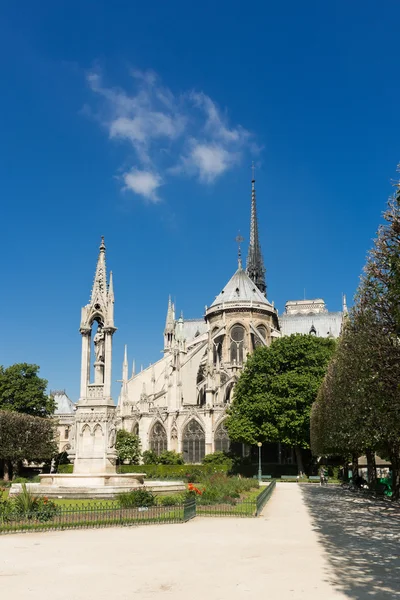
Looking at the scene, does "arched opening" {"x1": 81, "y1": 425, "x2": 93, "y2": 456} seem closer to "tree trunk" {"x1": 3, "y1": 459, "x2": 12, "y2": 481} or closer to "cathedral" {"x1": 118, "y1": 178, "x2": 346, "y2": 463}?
"tree trunk" {"x1": 3, "y1": 459, "x2": 12, "y2": 481}

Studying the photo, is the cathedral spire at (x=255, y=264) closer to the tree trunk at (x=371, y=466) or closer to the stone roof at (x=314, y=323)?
the stone roof at (x=314, y=323)

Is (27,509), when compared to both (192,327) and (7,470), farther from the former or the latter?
(192,327)

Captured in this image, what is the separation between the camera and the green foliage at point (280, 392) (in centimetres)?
5869

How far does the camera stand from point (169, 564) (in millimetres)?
13203

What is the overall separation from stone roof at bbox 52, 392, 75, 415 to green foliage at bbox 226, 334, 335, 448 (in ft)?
212

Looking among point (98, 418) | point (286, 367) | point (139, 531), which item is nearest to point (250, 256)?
point (286, 367)

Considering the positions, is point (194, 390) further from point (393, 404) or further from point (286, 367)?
point (393, 404)

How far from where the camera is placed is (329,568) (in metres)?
13.0

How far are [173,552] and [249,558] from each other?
1.84 m

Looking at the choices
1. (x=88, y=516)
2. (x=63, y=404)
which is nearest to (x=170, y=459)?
(x=88, y=516)

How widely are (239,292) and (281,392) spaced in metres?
36.1

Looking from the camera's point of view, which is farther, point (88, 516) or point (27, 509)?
point (88, 516)

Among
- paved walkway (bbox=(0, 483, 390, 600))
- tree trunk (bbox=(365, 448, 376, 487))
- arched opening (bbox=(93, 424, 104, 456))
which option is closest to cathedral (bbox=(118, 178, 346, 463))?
tree trunk (bbox=(365, 448, 376, 487))

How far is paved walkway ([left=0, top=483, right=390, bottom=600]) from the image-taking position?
10.7 m
